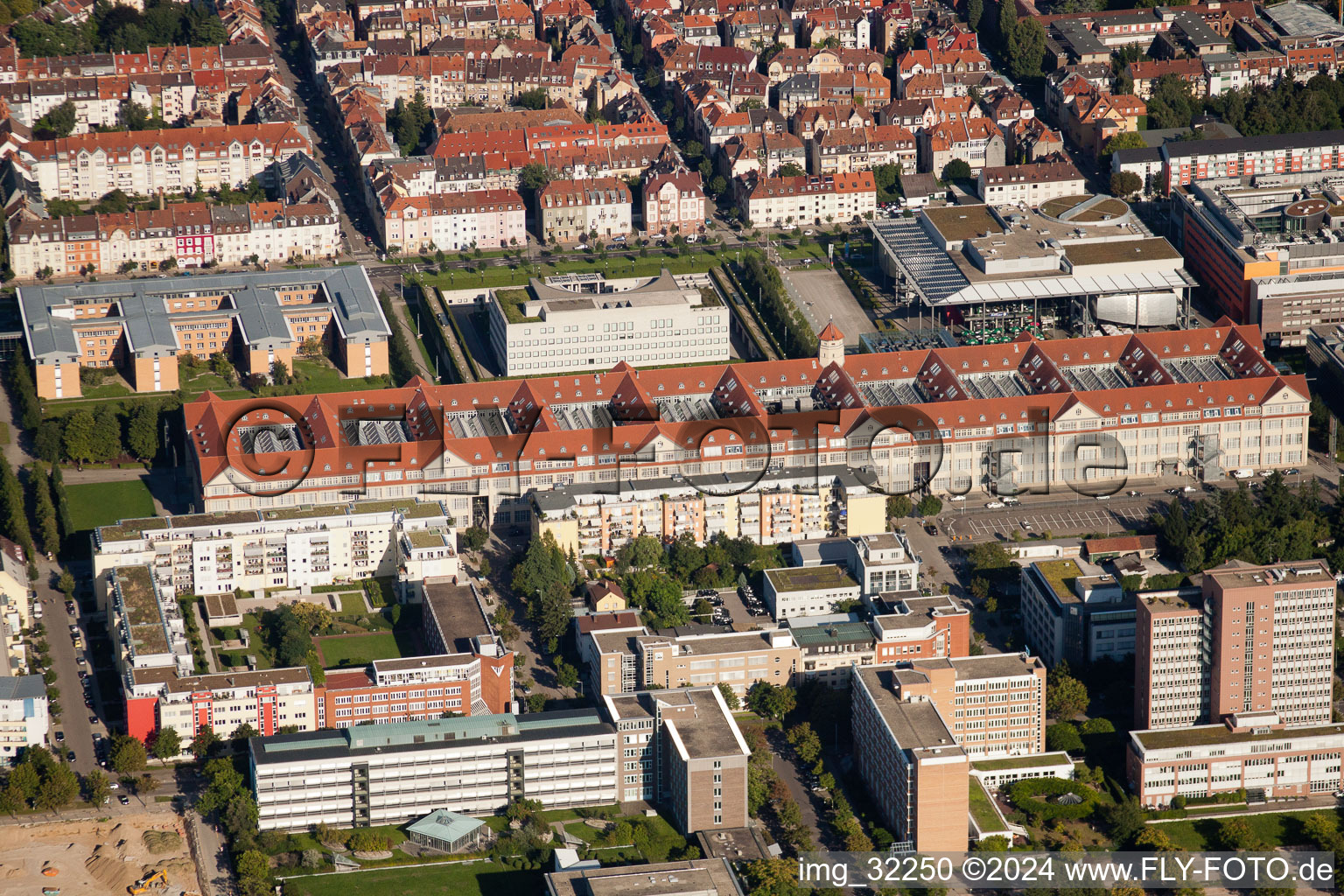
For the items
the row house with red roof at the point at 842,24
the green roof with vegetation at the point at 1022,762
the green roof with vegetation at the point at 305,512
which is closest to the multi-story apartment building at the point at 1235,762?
the green roof with vegetation at the point at 1022,762

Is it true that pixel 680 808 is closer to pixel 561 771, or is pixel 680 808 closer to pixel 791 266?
pixel 561 771

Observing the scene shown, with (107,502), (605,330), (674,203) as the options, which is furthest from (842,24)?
(107,502)

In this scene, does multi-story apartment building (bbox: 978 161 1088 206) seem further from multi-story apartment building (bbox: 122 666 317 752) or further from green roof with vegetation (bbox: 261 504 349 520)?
multi-story apartment building (bbox: 122 666 317 752)

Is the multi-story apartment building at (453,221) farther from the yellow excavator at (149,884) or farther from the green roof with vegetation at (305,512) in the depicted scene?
the yellow excavator at (149,884)

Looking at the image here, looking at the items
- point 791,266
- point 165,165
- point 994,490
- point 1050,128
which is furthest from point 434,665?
point 1050,128

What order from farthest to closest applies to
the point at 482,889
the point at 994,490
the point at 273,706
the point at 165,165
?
the point at 165,165, the point at 994,490, the point at 273,706, the point at 482,889

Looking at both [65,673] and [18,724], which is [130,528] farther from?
[18,724]

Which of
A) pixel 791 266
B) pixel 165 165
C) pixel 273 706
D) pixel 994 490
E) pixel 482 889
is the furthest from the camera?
pixel 165 165
